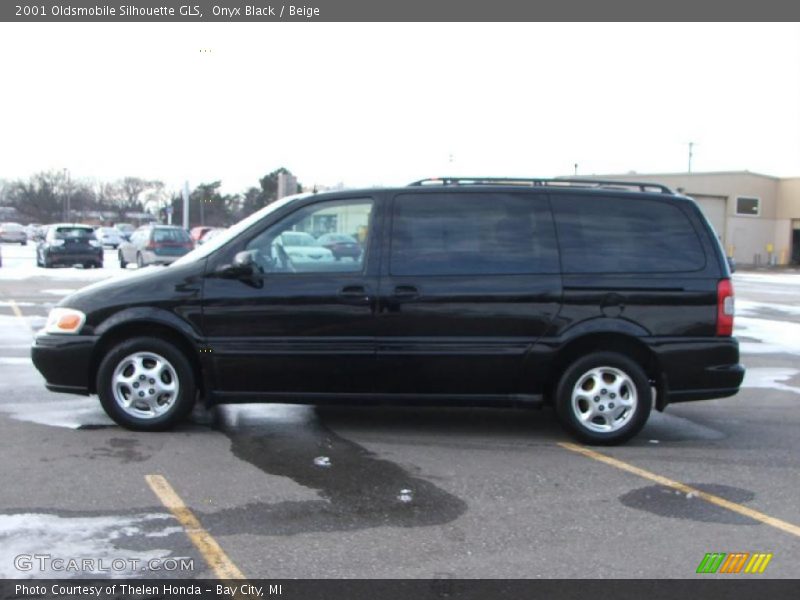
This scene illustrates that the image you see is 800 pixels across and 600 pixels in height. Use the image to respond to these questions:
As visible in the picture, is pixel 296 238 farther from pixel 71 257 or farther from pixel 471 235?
pixel 71 257

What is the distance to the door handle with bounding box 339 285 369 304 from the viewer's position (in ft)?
20.0

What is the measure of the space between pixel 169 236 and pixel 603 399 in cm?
2349

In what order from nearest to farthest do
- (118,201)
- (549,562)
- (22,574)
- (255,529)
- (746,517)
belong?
(22,574), (549,562), (255,529), (746,517), (118,201)

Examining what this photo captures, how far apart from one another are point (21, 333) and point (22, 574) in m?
8.71

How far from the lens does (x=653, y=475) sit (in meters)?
5.58

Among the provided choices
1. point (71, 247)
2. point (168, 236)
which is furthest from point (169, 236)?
point (71, 247)

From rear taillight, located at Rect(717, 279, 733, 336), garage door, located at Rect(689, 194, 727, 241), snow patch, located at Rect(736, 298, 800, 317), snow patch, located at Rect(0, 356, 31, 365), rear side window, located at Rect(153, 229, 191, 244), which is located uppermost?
garage door, located at Rect(689, 194, 727, 241)

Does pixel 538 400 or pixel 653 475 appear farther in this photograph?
pixel 538 400

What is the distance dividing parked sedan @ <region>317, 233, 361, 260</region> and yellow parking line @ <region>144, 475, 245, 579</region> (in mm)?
2046

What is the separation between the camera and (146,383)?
6.21 metres

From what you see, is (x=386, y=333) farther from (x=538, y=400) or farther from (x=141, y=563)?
(x=141, y=563)

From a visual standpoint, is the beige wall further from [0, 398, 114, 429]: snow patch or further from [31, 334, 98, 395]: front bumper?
[31, 334, 98, 395]: front bumper

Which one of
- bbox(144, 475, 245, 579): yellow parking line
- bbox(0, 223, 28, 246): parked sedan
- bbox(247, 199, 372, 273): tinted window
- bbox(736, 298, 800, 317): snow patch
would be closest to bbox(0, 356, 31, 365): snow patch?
bbox(247, 199, 372, 273): tinted window

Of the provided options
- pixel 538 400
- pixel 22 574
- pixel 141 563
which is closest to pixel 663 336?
pixel 538 400
